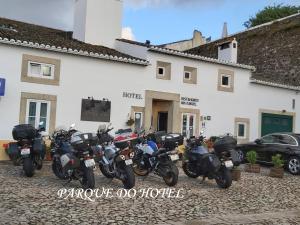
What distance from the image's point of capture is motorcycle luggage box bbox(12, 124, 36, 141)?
10008mm

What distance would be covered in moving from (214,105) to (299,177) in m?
6.64

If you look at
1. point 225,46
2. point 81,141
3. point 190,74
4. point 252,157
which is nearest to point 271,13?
point 225,46

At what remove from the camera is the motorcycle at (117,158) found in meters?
8.80

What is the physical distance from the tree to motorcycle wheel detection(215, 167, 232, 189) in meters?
34.1

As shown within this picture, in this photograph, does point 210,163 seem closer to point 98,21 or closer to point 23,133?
point 23,133

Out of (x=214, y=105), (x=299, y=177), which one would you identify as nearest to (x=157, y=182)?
(x=299, y=177)

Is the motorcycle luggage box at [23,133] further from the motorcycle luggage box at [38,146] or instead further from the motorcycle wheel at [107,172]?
the motorcycle wheel at [107,172]

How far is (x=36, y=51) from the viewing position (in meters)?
14.5

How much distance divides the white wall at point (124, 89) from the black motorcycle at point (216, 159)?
6027 millimetres

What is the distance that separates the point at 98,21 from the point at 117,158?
11707 millimetres

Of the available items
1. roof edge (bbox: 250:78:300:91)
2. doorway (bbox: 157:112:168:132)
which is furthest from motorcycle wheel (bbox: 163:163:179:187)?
roof edge (bbox: 250:78:300:91)

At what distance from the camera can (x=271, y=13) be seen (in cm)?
4197

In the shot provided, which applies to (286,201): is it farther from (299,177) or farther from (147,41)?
(147,41)

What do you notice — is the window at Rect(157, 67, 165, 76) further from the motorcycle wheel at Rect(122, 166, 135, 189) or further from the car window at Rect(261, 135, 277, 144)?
the motorcycle wheel at Rect(122, 166, 135, 189)
